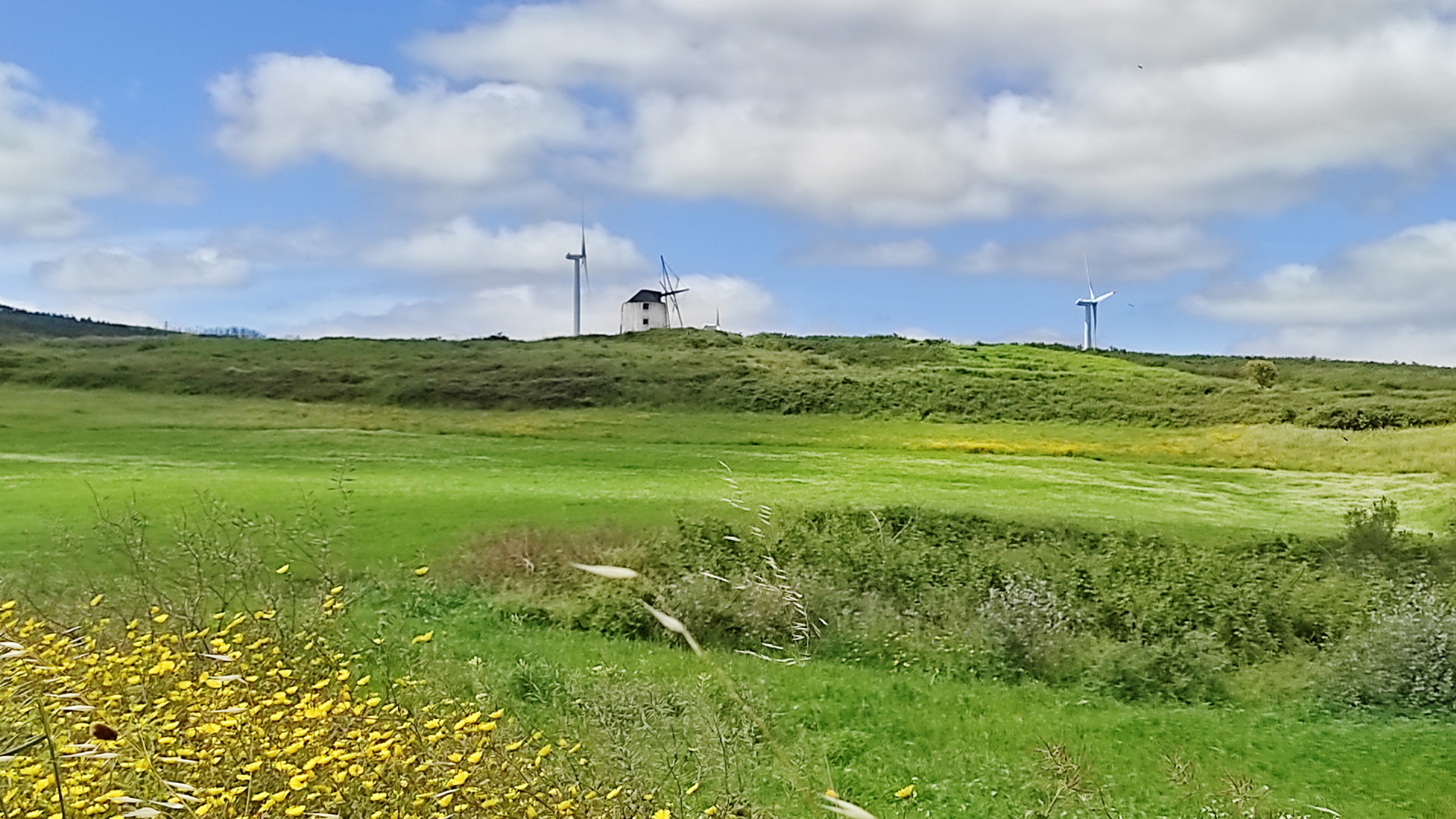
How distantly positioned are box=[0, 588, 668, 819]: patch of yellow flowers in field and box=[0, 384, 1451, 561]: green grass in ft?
20.2

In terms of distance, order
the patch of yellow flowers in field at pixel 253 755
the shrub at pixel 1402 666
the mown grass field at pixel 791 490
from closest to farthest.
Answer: the patch of yellow flowers in field at pixel 253 755 < the mown grass field at pixel 791 490 < the shrub at pixel 1402 666

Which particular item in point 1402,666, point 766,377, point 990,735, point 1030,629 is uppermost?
point 766,377

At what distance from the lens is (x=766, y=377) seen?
16000mm

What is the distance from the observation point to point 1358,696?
7.73 meters

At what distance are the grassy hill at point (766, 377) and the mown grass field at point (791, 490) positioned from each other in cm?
→ 6

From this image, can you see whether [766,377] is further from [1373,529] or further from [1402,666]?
[1402,666]

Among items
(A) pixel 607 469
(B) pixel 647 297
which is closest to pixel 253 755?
(A) pixel 607 469

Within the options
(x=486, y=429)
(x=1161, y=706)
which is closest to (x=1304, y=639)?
(x=1161, y=706)

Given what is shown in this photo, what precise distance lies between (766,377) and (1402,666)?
937cm

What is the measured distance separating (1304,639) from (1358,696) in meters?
1.05

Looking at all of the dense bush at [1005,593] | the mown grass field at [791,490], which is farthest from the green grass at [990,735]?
the dense bush at [1005,593]

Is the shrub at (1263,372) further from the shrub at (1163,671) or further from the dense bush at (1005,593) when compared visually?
the shrub at (1163,671)

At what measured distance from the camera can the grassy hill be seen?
42.8 feet

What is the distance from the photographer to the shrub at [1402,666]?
300 inches
